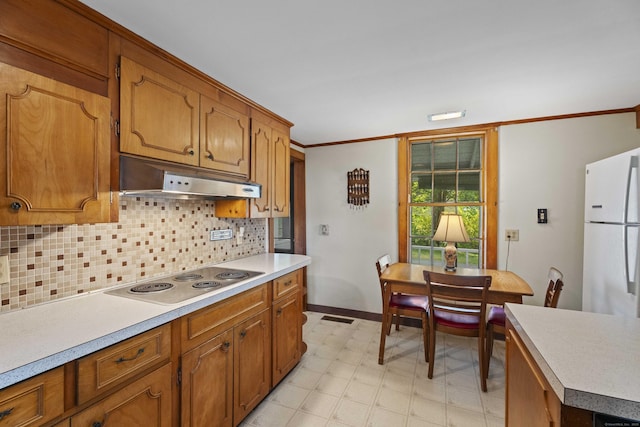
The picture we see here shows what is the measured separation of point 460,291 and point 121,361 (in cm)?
206

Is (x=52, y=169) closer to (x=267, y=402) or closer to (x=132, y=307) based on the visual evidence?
(x=132, y=307)

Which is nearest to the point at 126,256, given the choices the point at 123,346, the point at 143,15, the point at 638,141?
the point at 123,346

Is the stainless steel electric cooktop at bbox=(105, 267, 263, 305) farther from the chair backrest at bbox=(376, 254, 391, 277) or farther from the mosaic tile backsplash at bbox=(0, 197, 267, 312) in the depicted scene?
the chair backrest at bbox=(376, 254, 391, 277)

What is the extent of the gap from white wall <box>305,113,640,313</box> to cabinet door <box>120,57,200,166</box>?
83.1 inches

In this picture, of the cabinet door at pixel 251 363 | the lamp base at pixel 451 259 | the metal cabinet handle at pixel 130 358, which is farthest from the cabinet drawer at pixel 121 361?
the lamp base at pixel 451 259

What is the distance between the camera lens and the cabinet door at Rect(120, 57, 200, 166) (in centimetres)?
138

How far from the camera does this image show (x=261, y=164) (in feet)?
7.84

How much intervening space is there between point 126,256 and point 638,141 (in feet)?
13.3

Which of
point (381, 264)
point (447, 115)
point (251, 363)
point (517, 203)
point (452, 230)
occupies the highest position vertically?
point (447, 115)

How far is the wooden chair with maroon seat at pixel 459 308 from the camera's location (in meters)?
2.03

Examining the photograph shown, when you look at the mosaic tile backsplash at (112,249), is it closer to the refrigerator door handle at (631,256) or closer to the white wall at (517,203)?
the white wall at (517,203)

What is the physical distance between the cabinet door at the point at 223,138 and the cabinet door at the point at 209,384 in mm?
1104

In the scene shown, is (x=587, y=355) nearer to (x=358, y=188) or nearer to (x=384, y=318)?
(x=384, y=318)

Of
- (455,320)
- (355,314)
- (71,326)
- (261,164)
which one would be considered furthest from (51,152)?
(355,314)
